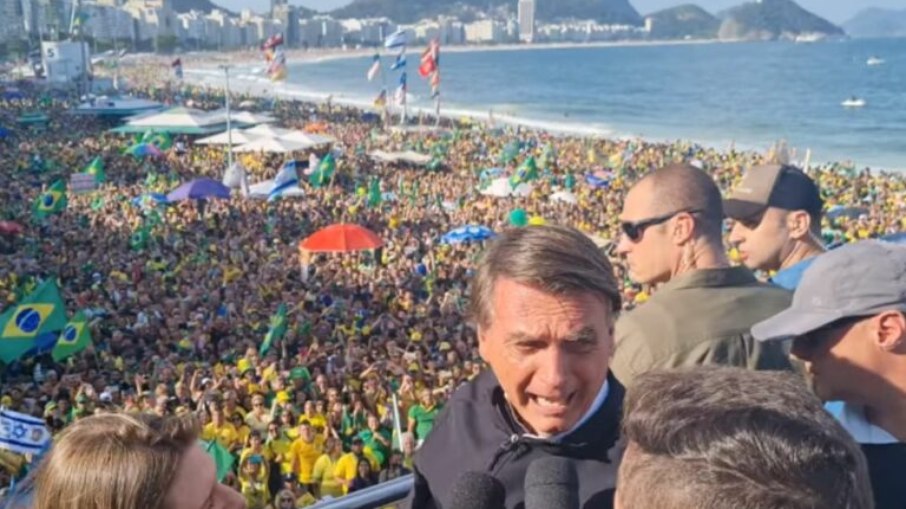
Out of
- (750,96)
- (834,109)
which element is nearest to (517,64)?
(750,96)

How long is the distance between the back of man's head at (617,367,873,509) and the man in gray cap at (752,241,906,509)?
630 mm

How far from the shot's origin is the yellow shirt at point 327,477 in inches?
228

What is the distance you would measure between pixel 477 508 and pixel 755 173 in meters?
2.25

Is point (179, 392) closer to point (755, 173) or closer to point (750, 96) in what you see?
point (755, 173)

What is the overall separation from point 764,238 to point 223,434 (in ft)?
14.7

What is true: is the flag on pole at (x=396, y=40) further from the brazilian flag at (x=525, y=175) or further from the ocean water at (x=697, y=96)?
the ocean water at (x=697, y=96)

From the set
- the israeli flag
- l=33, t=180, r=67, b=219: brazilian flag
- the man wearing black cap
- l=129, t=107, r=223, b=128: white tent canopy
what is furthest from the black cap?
l=129, t=107, r=223, b=128: white tent canopy

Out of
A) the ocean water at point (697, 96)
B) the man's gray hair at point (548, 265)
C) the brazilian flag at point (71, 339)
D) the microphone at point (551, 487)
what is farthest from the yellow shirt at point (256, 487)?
the ocean water at point (697, 96)

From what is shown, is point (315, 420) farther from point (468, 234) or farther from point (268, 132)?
point (268, 132)

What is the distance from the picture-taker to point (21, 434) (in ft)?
19.0

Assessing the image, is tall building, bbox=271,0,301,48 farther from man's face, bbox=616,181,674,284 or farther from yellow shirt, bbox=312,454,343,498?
man's face, bbox=616,181,674,284

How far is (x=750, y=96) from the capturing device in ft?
241

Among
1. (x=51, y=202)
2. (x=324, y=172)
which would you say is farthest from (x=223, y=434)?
(x=324, y=172)

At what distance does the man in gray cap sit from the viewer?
171 cm
